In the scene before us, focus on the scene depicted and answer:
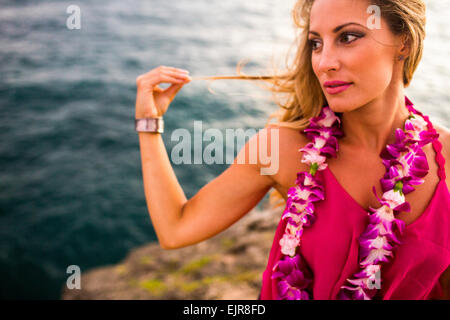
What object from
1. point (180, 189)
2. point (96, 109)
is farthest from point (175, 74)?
point (96, 109)

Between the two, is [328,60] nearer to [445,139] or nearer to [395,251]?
[445,139]

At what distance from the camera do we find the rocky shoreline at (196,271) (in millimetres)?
3830

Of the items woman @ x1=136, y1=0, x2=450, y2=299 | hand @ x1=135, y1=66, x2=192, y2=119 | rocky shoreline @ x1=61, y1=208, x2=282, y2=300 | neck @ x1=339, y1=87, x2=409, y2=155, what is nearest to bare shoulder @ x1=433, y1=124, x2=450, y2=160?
woman @ x1=136, y1=0, x2=450, y2=299

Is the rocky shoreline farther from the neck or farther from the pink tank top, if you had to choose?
the neck

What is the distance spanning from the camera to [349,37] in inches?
70.1

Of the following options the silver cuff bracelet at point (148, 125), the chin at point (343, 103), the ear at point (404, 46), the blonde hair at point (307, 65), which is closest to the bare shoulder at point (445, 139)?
the blonde hair at point (307, 65)

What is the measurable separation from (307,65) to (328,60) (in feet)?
1.51

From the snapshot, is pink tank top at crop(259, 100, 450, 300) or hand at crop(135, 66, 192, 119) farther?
hand at crop(135, 66, 192, 119)

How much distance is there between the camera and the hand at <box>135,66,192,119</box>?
2.08m

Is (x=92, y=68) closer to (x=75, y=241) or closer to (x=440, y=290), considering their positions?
(x=75, y=241)

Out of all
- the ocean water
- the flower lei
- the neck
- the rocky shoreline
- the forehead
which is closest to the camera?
the forehead

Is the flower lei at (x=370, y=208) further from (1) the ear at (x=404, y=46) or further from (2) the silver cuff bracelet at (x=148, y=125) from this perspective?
(2) the silver cuff bracelet at (x=148, y=125)

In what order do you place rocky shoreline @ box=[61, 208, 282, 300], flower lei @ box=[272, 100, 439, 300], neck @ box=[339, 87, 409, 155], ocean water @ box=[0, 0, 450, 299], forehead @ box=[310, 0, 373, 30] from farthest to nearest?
ocean water @ box=[0, 0, 450, 299], rocky shoreline @ box=[61, 208, 282, 300], neck @ box=[339, 87, 409, 155], flower lei @ box=[272, 100, 439, 300], forehead @ box=[310, 0, 373, 30]

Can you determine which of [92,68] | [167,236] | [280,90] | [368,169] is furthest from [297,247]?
[92,68]
